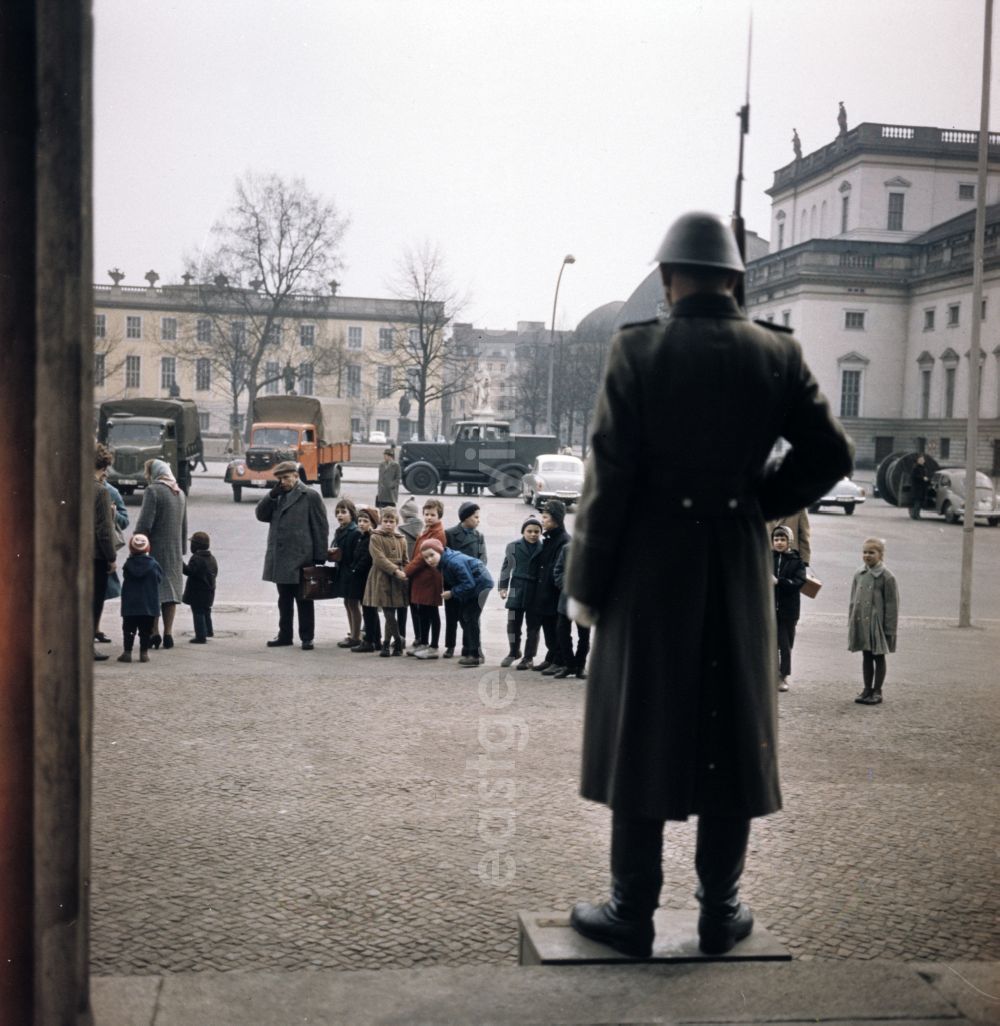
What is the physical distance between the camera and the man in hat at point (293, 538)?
37.9ft

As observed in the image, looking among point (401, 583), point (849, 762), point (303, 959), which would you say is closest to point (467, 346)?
point (401, 583)

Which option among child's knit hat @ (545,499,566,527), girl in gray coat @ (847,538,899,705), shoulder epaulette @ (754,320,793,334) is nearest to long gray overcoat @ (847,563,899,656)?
girl in gray coat @ (847,538,899,705)

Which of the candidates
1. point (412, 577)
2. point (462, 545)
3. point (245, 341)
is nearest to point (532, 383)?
point (245, 341)

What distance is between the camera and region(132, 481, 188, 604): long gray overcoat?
426 inches

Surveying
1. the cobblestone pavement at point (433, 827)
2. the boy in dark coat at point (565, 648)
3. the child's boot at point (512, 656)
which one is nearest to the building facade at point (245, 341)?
the child's boot at point (512, 656)

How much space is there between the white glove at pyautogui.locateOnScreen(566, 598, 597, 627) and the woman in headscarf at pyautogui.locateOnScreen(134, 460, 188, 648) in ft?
27.3

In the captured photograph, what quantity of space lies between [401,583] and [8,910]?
8.79m

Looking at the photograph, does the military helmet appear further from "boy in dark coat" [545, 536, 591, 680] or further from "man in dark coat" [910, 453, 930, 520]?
"man in dark coat" [910, 453, 930, 520]

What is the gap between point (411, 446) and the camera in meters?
38.6

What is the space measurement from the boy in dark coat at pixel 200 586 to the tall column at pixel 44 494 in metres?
9.14

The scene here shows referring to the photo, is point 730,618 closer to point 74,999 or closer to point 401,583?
point 74,999

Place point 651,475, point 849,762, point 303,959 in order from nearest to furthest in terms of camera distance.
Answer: point 651,475
point 303,959
point 849,762

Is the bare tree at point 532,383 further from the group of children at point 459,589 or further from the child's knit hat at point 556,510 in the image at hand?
the child's knit hat at point 556,510

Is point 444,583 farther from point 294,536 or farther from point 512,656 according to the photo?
point 294,536
